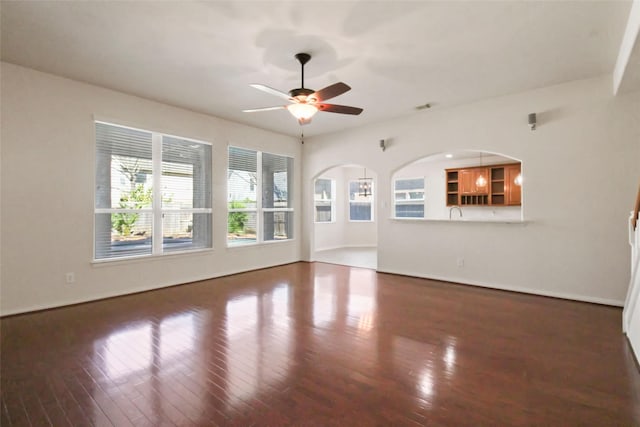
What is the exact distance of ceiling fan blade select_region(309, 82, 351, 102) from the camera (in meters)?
2.86

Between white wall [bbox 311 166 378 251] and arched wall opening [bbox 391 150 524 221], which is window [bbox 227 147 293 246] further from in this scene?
white wall [bbox 311 166 378 251]

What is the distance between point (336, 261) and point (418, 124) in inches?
142

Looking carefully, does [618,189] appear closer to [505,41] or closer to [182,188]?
[505,41]

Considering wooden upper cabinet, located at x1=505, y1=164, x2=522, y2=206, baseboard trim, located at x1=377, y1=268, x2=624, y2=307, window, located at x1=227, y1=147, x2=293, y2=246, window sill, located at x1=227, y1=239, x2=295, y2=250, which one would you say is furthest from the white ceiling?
wooden upper cabinet, located at x1=505, y1=164, x2=522, y2=206

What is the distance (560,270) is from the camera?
13.9 feet

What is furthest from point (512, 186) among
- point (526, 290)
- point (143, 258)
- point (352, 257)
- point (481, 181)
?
point (143, 258)

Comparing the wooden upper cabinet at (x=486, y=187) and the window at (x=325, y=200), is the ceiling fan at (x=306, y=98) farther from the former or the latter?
the window at (x=325, y=200)

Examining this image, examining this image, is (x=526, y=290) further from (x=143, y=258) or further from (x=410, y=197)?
(x=143, y=258)

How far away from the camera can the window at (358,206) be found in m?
10.2

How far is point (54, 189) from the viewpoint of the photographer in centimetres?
389

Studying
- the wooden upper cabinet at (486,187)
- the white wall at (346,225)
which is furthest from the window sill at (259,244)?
the wooden upper cabinet at (486,187)

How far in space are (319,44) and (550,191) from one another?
12.3ft

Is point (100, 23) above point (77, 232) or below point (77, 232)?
above

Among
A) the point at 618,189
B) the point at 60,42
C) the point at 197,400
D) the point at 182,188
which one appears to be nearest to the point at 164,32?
the point at 60,42
